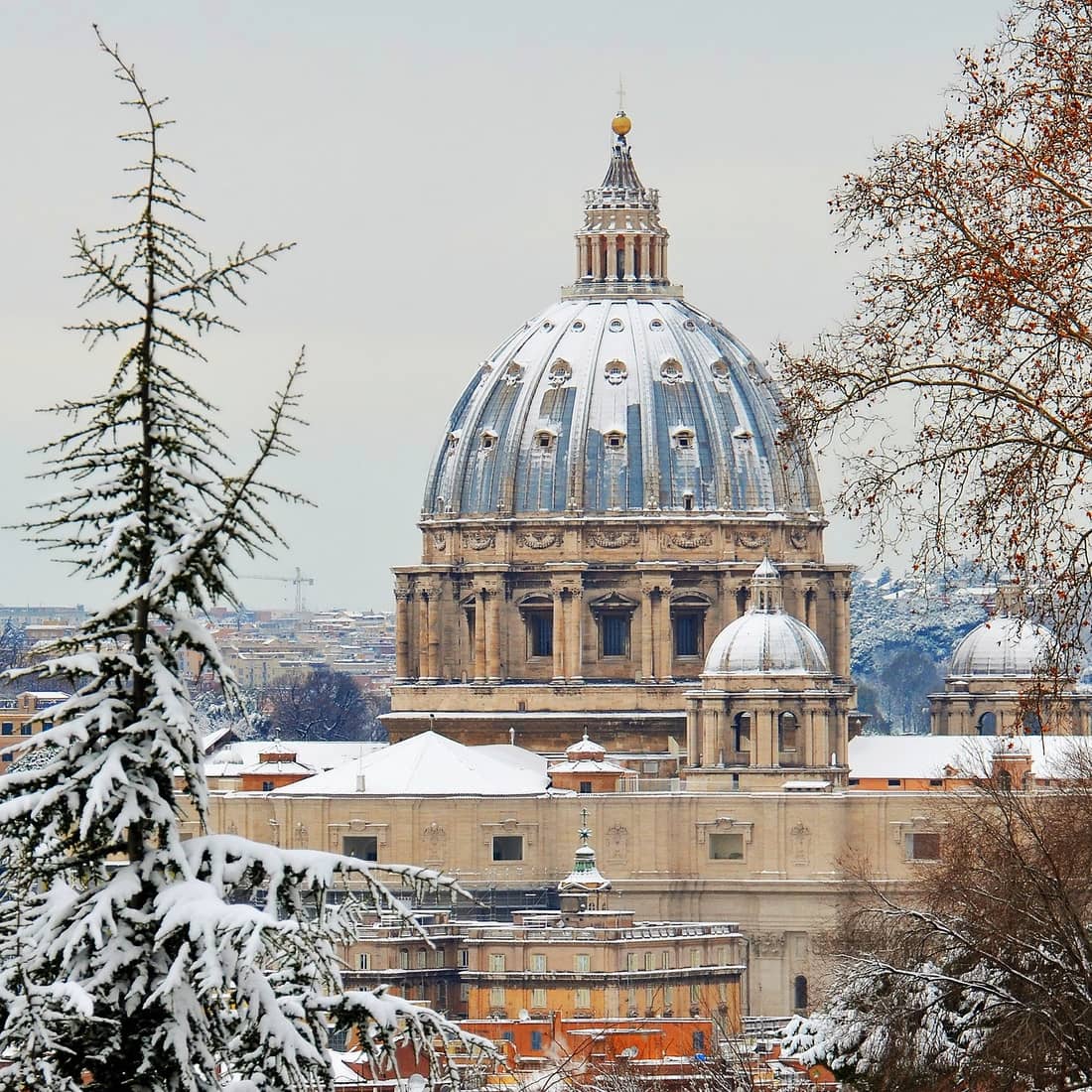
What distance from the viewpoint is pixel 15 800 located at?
2102 cm

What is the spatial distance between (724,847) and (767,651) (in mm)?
6197

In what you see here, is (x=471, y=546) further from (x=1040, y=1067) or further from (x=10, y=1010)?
(x=10, y=1010)

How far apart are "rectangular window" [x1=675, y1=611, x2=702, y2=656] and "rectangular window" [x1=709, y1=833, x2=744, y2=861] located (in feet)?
56.2

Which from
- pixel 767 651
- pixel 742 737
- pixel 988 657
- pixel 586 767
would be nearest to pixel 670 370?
pixel 988 657

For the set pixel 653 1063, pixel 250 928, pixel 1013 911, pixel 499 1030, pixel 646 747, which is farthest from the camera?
pixel 646 747

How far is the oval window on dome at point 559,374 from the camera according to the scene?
141000mm

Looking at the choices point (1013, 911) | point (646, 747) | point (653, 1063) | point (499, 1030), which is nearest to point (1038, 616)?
point (1013, 911)

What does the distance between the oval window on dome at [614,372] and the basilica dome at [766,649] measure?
17382 millimetres

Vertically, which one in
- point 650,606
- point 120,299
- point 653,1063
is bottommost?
point 653,1063

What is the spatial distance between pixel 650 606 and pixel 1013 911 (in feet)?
344

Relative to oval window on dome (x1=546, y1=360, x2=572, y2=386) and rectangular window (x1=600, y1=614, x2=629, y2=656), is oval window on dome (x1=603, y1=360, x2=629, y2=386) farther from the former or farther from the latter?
rectangular window (x1=600, y1=614, x2=629, y2=656)

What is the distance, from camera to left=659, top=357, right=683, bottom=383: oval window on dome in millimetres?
140875

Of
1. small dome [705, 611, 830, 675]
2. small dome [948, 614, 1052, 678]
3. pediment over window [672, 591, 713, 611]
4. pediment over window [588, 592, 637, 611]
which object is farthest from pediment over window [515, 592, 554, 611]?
small dome [705, 611, 830, 675]

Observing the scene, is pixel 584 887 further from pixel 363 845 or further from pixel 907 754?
pixel 907 754
